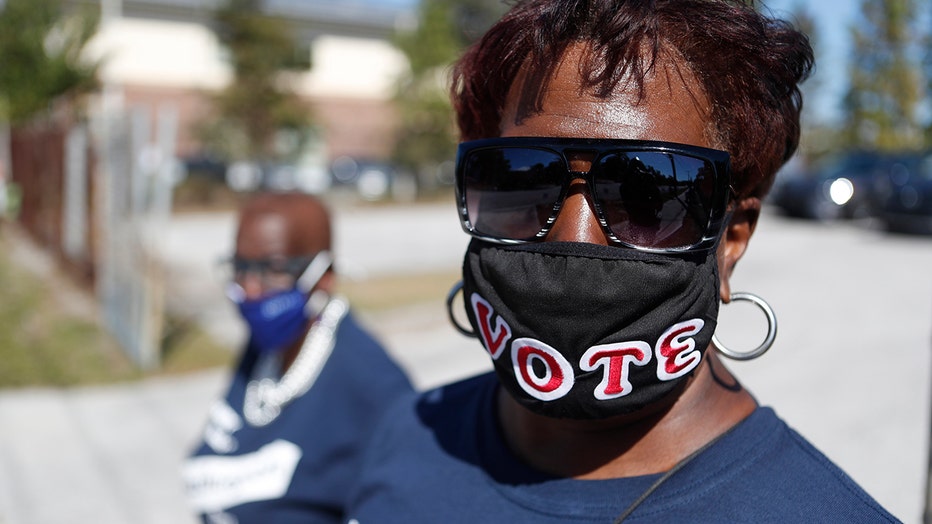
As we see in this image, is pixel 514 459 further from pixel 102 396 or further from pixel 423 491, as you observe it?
pixel 102 396

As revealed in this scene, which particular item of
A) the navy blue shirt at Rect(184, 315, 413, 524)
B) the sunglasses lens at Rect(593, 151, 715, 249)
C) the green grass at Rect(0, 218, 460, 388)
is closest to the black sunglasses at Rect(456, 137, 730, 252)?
the sunglasses lens at Rect(593, 151, 715, 249)

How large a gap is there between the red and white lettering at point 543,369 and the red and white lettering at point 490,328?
3cm

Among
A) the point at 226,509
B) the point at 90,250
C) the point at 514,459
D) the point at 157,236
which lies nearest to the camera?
the point at 514,459

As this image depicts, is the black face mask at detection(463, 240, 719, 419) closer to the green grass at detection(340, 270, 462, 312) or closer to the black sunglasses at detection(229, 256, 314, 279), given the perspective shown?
the black sunglasses at detection(229, 256, 314, 279)

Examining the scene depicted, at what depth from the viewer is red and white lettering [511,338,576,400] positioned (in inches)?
49.8

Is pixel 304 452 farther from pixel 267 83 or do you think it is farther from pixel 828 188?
pixel 267 83

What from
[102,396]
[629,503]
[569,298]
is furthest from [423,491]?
[102,396]

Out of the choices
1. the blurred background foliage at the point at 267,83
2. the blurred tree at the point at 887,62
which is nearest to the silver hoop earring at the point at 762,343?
the blurred tree at the point at 887,62

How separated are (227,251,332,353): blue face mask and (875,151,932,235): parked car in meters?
13.7

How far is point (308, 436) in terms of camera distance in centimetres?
256

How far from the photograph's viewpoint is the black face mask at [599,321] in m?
1.22

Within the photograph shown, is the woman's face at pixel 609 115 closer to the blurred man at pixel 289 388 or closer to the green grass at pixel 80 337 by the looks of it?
the blurred man at pixel 289 388

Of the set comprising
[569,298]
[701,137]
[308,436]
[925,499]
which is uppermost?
[701,137]

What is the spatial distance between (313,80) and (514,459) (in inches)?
1473
